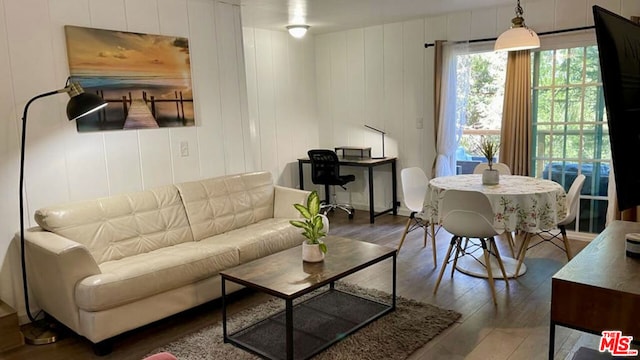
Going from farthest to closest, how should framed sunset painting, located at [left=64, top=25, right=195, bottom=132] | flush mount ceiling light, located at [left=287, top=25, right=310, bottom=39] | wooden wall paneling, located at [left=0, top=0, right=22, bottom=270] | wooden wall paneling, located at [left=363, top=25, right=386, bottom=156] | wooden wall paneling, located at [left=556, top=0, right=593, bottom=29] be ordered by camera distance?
wooden wall paneling, located at [left=363, top=25, right=386, bottom=156], flush mount ceiling light, located at [left=287, top=25, right=310, bottom=39], wooden wall paneling, located at [left=556, top=0, right=593, bottom=29], framed sunset painting, located at [left=64, top=25, right=195, bottom=132], wooden wall paneling, located at [left=0, top=0, right=22, bottom=270]

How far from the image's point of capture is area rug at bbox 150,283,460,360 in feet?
8.61

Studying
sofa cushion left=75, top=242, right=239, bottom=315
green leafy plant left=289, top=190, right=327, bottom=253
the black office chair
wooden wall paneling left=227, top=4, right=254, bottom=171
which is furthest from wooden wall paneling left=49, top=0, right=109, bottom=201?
the black office chair

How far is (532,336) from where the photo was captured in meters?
2.78

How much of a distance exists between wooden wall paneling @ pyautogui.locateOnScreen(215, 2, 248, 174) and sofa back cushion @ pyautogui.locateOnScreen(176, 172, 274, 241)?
11.2 inches

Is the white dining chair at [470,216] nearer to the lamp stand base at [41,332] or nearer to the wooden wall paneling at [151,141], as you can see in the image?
the wooden wall paneling at [151,141]

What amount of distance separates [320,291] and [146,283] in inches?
50.7

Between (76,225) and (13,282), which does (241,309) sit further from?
(13,282)

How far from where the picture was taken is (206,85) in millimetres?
4109

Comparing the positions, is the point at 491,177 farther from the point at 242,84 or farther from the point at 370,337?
the point at 242,84

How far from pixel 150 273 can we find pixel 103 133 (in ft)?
4.07

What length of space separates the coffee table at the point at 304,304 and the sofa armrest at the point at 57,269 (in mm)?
801

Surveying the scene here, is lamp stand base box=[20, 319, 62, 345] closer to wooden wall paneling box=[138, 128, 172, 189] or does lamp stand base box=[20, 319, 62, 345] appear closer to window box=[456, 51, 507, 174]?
wooden wall paneling box=[138, 128, 172, 189]

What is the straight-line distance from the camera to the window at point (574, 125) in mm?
4531

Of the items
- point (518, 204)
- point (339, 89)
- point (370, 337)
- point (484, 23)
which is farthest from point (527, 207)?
point (339, 89)
